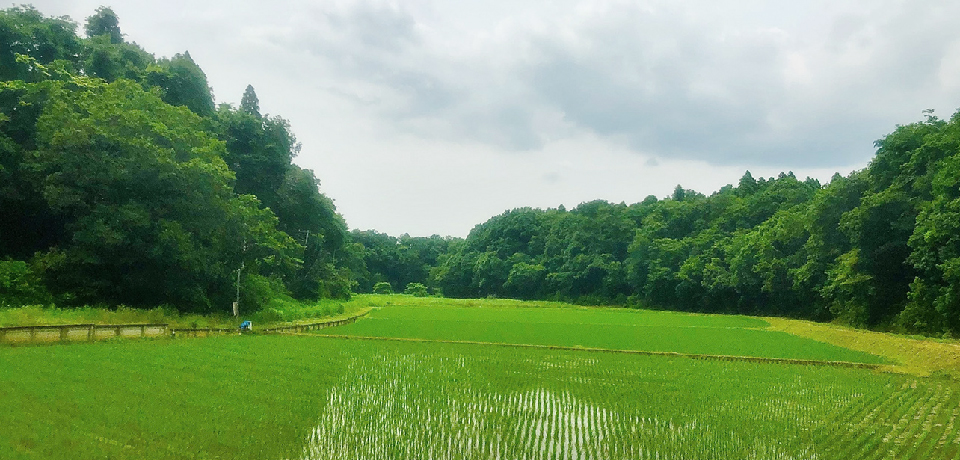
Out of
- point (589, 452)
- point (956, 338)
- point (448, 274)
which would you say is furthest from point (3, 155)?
point (448, 274)

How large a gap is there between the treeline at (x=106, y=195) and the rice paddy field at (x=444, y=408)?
7.46m

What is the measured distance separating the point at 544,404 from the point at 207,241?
2065cm

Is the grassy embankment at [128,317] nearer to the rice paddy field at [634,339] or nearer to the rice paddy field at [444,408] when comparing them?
the rice paddy field at [444,408]

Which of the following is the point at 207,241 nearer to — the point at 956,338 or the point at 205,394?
the point at 205,394

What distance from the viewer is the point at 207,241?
25938 mm

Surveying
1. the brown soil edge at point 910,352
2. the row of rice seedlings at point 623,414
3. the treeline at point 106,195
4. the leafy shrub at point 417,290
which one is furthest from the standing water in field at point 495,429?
the leafy shrub at point 417,290

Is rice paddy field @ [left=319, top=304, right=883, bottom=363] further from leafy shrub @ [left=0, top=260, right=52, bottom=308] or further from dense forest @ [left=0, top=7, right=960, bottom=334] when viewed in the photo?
leafy shrub @ [left=0, top=260, right=52, bottom=308]

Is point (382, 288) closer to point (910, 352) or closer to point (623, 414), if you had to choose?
point (910, 352)

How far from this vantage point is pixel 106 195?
22.0m

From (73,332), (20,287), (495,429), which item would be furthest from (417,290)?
(495,429)

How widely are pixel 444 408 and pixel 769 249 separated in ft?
127

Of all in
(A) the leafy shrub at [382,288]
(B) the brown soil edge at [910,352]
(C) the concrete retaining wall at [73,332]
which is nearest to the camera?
(C) the concrete retaining wall at [73,332]

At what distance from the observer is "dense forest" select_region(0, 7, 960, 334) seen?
2141 cm

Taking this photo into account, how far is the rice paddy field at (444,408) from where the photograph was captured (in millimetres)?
6852
